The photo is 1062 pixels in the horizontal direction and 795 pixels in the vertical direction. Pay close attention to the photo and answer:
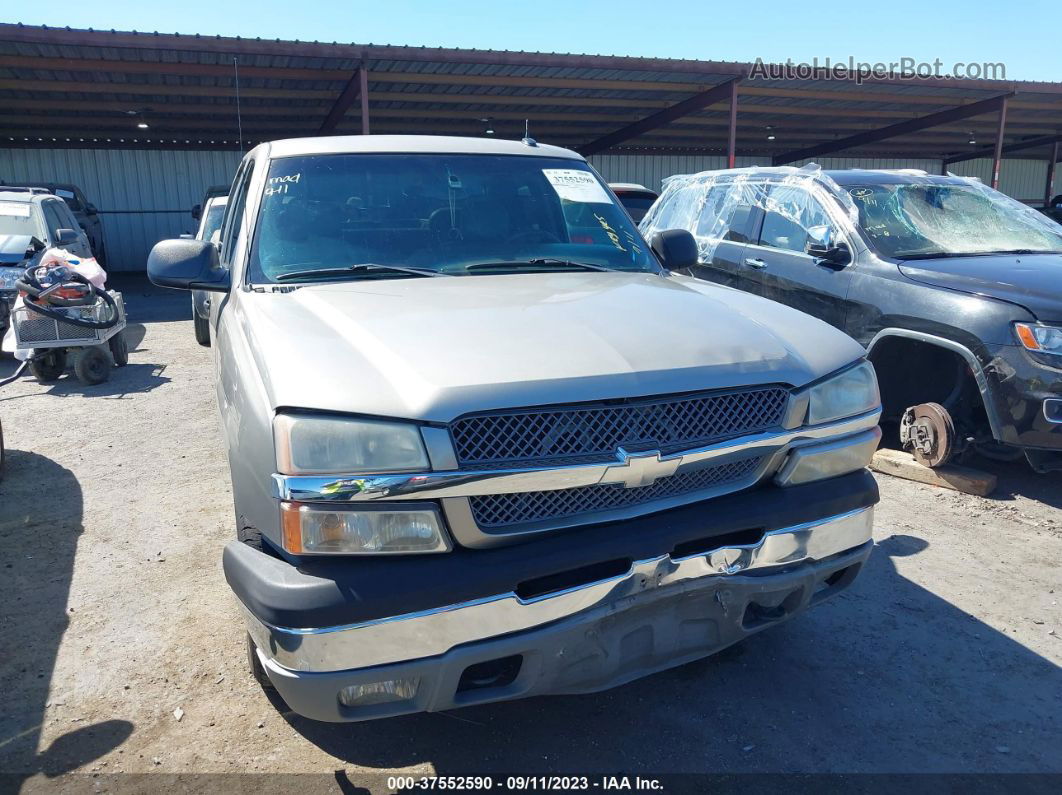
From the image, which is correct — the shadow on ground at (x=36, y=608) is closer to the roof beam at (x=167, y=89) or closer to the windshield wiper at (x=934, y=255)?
the windshield wiper at (x=934, y=255)

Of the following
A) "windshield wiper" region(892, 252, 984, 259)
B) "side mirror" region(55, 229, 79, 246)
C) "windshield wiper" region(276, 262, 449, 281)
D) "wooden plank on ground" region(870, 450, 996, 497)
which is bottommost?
"wooden plank on ground" region(870, 450, 996, 497)

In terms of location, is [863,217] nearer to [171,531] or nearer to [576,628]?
[576,628]

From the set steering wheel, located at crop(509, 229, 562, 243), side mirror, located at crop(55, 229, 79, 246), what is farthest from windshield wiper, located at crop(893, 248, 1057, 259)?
side mirror, located at crop(55, 229, 79, 246)

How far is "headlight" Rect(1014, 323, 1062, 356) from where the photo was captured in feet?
14.5

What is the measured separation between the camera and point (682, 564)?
2320mm

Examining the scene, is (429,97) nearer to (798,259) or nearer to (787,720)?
(798,259)

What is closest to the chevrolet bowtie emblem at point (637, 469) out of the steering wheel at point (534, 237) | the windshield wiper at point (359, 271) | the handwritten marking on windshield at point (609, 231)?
the windshield wiper at point (359, 271)

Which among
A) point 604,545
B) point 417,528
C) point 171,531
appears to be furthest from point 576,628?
point 171,531

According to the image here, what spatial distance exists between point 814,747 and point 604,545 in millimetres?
1141

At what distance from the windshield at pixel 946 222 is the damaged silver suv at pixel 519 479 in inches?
121

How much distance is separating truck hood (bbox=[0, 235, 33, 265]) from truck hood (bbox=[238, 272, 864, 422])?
8.54 meters

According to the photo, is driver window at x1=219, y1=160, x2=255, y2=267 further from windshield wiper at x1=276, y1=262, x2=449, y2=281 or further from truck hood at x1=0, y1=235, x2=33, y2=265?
truck hood at x1=0, y1=235, x2=33, y2=265

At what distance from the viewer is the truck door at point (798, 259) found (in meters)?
5.69

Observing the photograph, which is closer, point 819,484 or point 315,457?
point 315,457
